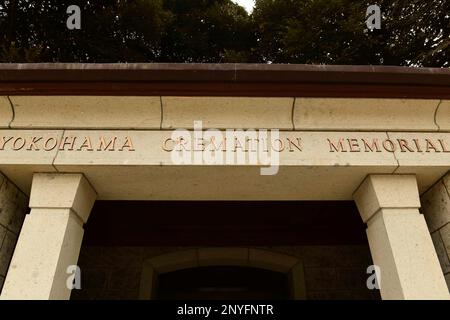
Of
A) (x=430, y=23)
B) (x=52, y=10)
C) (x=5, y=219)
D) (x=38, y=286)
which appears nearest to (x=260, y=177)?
(x=38, y=286)

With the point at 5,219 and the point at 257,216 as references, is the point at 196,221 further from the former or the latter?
the point at 5,219

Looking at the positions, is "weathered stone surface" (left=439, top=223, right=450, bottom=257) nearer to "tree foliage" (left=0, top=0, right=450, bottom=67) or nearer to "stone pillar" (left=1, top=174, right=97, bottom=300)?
"stone pillar" (left=1, top=174, right=97, bottom=300)

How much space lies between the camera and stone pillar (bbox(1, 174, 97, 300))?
289cm

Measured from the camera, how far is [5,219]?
3.46 meters

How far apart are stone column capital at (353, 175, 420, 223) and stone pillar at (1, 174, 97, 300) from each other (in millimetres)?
2626

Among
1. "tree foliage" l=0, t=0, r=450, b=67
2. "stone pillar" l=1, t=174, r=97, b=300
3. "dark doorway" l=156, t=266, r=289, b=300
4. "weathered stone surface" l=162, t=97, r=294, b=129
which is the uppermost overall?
"tree foliage" l=0, t=0, r=450, b=67

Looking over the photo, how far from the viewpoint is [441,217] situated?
3562 millimetres

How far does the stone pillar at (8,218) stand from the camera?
341 centimetres

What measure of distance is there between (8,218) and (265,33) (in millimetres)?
9550

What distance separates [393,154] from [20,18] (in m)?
9.06

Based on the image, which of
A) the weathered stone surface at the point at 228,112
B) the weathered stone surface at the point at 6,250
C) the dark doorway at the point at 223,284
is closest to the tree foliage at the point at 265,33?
the weathered stone surface at the point at 6,250

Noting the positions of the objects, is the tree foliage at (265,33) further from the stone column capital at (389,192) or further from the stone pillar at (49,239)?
the stone pillar at (49,239)

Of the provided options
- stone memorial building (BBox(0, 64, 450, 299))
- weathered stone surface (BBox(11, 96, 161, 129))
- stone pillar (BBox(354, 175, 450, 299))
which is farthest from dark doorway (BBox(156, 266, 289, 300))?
weathered stone surface (BBox(11, 96, 161, 129))

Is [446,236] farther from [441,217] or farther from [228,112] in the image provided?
[228,112]
